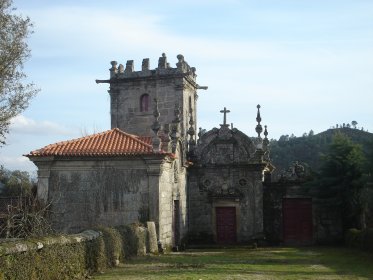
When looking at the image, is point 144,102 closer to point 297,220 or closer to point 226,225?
point 226,225

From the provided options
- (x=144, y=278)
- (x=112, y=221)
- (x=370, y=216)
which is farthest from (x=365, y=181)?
(x=144, y=278)

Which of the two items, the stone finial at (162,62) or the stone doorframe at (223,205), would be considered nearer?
the stone doorframe at (223,205)

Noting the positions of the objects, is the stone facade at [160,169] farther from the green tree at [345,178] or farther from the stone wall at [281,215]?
the green tree at [345,178]

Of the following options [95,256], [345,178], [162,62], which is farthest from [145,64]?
[95,256]

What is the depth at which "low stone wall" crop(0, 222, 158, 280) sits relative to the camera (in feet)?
31.7

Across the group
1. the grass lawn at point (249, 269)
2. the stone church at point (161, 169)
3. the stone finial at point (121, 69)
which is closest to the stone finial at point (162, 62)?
the stone church at point (161, 169)

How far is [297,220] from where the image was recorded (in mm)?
30172

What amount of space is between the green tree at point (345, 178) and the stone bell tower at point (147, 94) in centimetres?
823

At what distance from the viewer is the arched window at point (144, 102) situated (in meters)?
32.9

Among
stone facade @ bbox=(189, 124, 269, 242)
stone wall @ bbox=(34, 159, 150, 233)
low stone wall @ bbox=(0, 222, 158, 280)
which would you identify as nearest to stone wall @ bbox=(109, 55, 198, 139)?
stone facade @ bbox=(189, 124, 269, 242)

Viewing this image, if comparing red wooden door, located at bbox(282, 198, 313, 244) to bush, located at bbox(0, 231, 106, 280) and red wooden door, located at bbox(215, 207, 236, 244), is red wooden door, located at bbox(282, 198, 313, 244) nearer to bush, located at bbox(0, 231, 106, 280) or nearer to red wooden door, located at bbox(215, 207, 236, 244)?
red wooden door, located at bbox(215, 207, 236, 244)

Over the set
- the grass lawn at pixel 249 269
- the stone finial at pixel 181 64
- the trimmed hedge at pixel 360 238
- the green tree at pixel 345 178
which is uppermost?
the stone finial at pixel 181 64

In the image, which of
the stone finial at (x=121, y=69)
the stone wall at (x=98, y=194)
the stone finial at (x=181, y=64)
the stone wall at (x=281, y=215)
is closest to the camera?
the stone wall at (x=98, y=194)

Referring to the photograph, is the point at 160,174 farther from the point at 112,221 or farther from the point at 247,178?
the point at 247,178
